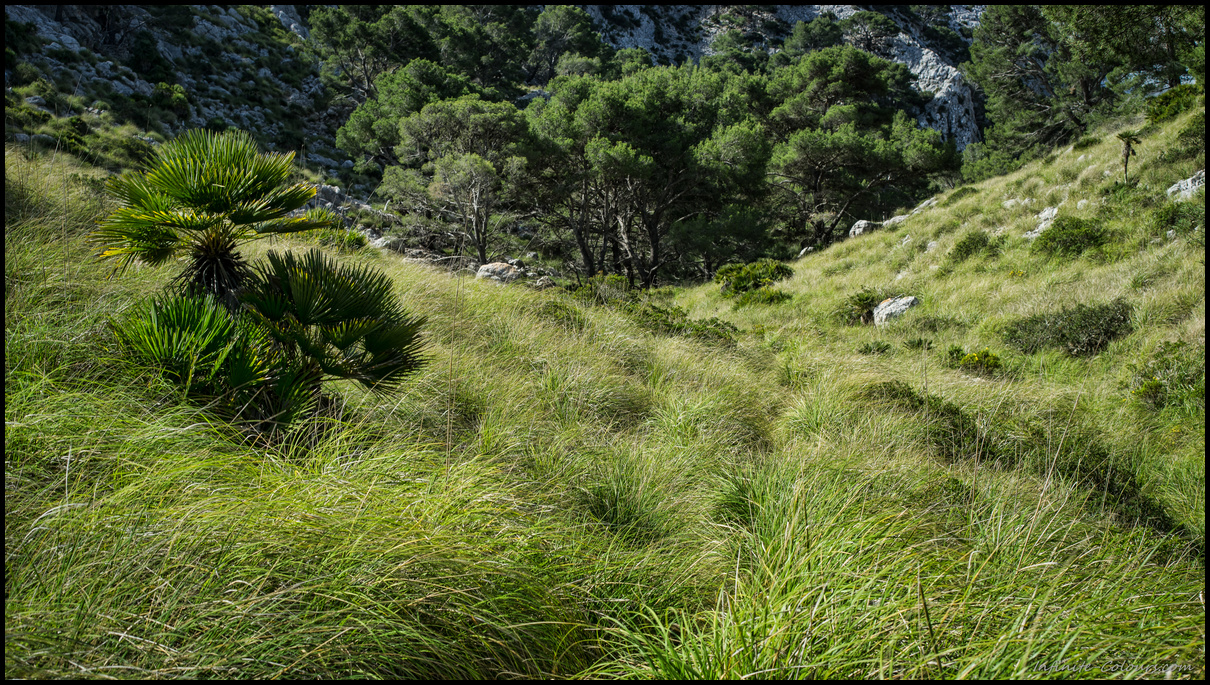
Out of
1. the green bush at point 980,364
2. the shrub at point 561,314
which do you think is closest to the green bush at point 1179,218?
the green bush at point 980,364

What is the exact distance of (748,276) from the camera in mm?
14195

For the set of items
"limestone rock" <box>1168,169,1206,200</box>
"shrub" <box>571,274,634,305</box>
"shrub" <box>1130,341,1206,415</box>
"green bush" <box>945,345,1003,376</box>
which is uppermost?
"limestone rock" <box>1168,169,1206,200</box>

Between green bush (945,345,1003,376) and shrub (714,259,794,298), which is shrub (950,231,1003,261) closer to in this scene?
shrub (714,259,794,298)

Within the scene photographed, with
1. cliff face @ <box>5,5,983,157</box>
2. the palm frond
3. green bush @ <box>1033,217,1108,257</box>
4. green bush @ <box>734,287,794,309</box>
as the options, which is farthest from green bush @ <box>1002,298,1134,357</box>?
cliff face @ <box>5,5,983,157</box>

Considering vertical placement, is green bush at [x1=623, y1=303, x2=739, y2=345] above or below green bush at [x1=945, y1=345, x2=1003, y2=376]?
above

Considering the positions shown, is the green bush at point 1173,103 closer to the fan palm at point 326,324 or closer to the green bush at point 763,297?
the green bush at point 763,297

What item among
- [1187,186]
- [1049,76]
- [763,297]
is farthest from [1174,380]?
[1049,76]

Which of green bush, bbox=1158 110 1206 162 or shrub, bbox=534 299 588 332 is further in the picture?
green bush, bbox=1158 110 1206 162

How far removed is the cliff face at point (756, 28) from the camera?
5938 centimetres

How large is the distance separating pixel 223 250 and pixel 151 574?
1651mm

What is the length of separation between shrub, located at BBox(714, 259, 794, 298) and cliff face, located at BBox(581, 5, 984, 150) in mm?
55609

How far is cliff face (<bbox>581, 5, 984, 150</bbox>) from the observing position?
59.4 m

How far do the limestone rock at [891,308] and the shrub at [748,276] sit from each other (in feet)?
9.82

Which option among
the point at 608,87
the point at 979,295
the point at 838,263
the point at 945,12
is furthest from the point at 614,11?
the point at 979,295
